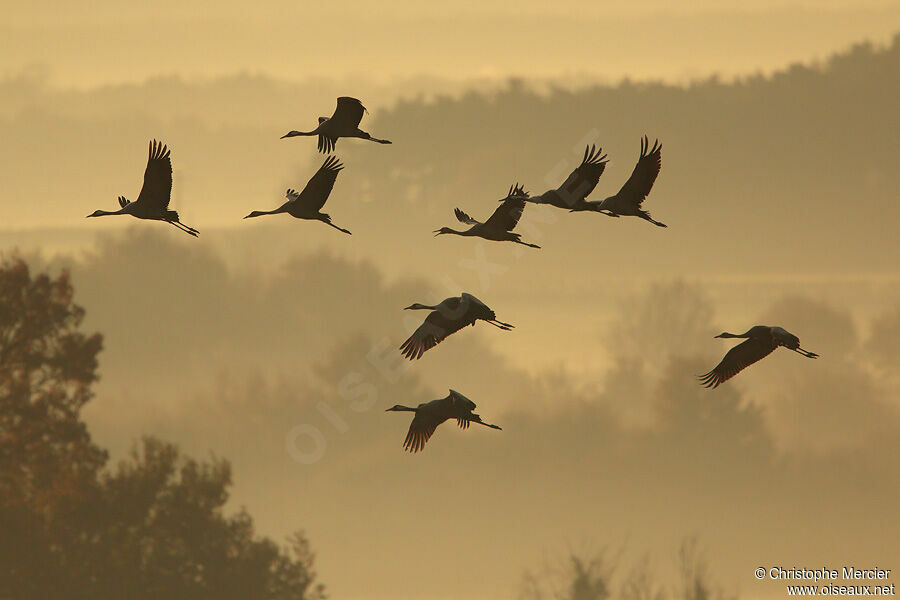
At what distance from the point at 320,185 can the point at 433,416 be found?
436 cm

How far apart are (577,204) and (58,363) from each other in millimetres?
39588

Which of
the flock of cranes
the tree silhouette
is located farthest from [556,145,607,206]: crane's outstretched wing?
the tree silhouette

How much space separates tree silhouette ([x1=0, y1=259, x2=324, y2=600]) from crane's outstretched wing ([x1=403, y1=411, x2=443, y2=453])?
38.3 metres

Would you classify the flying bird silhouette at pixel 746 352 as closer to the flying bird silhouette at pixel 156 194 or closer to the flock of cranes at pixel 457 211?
the flock of cranes at pixel 457 211

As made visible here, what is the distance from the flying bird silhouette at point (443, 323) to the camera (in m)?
27.3

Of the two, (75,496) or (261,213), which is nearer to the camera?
(261,213)

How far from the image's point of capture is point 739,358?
29.8 meters

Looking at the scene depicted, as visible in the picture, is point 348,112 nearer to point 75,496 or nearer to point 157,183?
point 157,183

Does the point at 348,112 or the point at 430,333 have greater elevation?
the point at 348,112

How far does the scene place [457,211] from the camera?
102ft

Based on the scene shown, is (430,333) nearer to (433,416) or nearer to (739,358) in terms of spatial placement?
(433,416)

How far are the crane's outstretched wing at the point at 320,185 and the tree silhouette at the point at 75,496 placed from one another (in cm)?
3772

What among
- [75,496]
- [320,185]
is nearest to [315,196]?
[320,185]

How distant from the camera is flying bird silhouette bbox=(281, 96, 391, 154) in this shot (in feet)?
101
